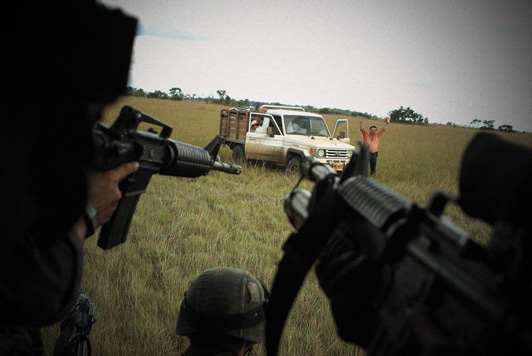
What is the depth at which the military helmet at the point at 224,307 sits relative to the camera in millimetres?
1946

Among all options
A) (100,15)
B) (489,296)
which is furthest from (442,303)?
(100,15)

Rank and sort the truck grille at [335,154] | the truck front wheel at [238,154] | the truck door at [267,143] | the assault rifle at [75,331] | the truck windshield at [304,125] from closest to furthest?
the assault rifle at [75,331] < the truck grille at [335,154] < the truck door at [267,143] < the truck windshield at [304,125] < the truck front wheel at [238,154]

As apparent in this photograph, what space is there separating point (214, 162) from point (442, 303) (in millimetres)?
2238

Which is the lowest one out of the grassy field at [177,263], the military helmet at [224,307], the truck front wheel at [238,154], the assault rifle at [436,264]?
the grassy field at [177,263]

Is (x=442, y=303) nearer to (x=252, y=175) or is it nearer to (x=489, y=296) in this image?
(x=489, y=296)

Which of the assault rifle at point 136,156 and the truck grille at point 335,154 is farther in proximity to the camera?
the truck grille at point 335,154

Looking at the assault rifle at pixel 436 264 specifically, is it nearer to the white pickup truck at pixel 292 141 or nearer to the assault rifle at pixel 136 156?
the assault rifle at pixel 136 156

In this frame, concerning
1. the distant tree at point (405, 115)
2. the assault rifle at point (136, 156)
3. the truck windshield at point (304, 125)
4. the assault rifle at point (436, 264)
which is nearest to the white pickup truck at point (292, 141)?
the truck windshield at point (304, 125)

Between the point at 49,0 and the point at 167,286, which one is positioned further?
the point at 167,286

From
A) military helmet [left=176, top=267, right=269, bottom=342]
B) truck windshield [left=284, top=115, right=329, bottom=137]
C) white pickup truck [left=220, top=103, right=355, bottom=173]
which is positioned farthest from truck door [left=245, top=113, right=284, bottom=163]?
military helmet [left=176, top=267, right=269, bottom=342]

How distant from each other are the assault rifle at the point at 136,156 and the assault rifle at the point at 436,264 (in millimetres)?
1142

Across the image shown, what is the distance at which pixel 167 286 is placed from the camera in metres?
3.22

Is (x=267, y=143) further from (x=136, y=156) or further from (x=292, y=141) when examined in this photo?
(x=136, y=156)

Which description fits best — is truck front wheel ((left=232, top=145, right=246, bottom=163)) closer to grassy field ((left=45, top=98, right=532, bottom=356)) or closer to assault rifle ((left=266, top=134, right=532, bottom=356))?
grassy field ((left=45, top=98, right=532, bottom=356))
